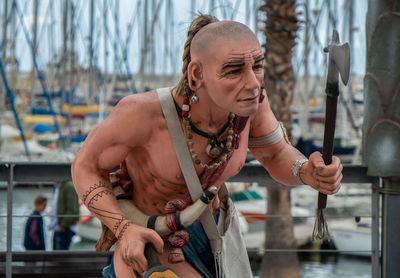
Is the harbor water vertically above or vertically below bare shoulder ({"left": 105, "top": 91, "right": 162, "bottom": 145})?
below

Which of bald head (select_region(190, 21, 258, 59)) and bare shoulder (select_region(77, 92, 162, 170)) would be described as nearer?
bald head (select_region(190, 21, 258, 59))

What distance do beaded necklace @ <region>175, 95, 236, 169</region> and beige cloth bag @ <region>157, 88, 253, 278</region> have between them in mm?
21

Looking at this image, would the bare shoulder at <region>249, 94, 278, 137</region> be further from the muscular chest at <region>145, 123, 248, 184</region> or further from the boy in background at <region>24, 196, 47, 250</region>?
the boy in background at <region>24, 196, 47, 250</region>

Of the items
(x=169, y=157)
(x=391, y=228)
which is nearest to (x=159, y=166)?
(x=169, y=157)

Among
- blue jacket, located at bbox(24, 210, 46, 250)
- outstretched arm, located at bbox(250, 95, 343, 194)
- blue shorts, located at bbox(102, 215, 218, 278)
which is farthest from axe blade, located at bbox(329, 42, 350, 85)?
blue jacket, located at bbox(24, 210, 46, 250)

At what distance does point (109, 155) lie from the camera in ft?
6.71

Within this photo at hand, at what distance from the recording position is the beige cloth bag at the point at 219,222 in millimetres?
2049

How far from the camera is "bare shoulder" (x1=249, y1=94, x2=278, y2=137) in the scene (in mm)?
2276

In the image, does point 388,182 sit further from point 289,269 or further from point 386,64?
point 289,269

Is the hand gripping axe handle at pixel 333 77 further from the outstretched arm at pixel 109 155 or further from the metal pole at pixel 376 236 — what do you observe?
the metal pole at pixel 376 236

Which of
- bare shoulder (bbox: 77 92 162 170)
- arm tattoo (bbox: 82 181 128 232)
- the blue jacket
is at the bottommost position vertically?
the blue jacket

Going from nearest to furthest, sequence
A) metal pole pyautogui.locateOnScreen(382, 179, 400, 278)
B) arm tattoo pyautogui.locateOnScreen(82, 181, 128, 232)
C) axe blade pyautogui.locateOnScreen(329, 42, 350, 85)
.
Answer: axe blade pyautogui.locateOnScreen(329, 42, 350, 85) → arm tattoo pyautogui.locateOnScreen(82, 181, 128, 232) → metal pole pyautogui.locateOnScreen(382, 179, 400, 278)

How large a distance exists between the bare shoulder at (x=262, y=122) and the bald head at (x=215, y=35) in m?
0.38

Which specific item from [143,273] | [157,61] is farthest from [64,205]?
[157,61]
